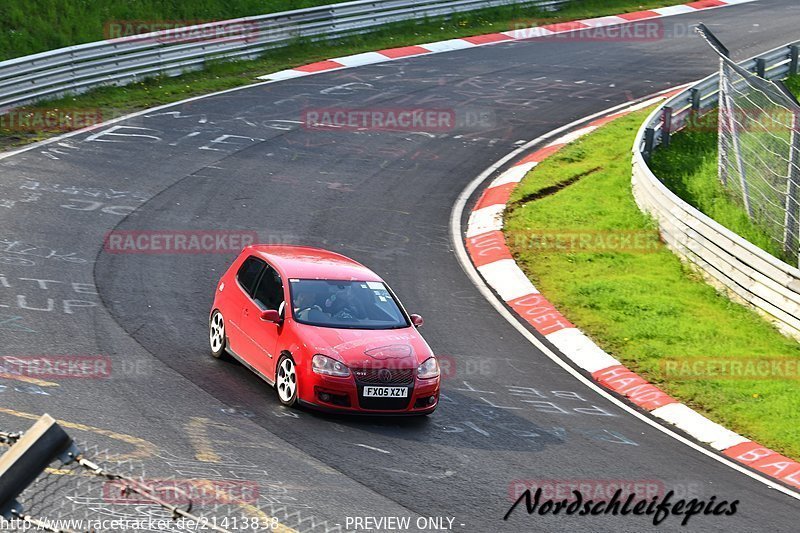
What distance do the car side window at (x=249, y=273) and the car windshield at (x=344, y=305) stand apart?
68cm

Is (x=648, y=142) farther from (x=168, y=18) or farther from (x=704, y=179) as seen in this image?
(x=168, y=18)

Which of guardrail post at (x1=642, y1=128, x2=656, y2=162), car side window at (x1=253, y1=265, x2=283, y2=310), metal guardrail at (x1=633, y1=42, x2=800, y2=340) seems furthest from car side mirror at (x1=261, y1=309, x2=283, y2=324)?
guardrail post at (x1=642, y1=128, x2=656, y2=162)

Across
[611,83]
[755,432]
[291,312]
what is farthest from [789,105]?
[611,83]

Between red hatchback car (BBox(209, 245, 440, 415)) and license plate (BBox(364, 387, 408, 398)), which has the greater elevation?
red hatchback car (BBox(209, 245, 440, 415))

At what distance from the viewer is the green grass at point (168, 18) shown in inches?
977

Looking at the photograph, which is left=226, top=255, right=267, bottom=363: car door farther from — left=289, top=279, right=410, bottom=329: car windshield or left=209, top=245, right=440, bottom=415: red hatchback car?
left=289, top=279, right=410, bottom=329: car windshield

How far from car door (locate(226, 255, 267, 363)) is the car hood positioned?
1038 millimetres

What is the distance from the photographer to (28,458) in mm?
4367

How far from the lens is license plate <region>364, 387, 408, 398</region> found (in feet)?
39.2

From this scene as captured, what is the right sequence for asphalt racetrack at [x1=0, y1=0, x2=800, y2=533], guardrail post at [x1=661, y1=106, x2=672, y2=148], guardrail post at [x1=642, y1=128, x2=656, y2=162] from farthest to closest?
guardrail post at [x1=661, y1=106, x2=672, y2=148]
guardrail post at [x1=642, y1=128, x2=656, y2=162]
asphalt racetrack at [x1=0, y1=0, x2=800, y2=533]

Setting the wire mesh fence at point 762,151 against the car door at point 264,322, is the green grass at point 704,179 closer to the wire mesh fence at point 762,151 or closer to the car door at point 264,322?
the wire mesh fence at point 762,151

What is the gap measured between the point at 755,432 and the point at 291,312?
557cm

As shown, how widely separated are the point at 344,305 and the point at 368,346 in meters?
0.85

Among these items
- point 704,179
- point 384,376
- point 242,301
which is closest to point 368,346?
point 384,376
